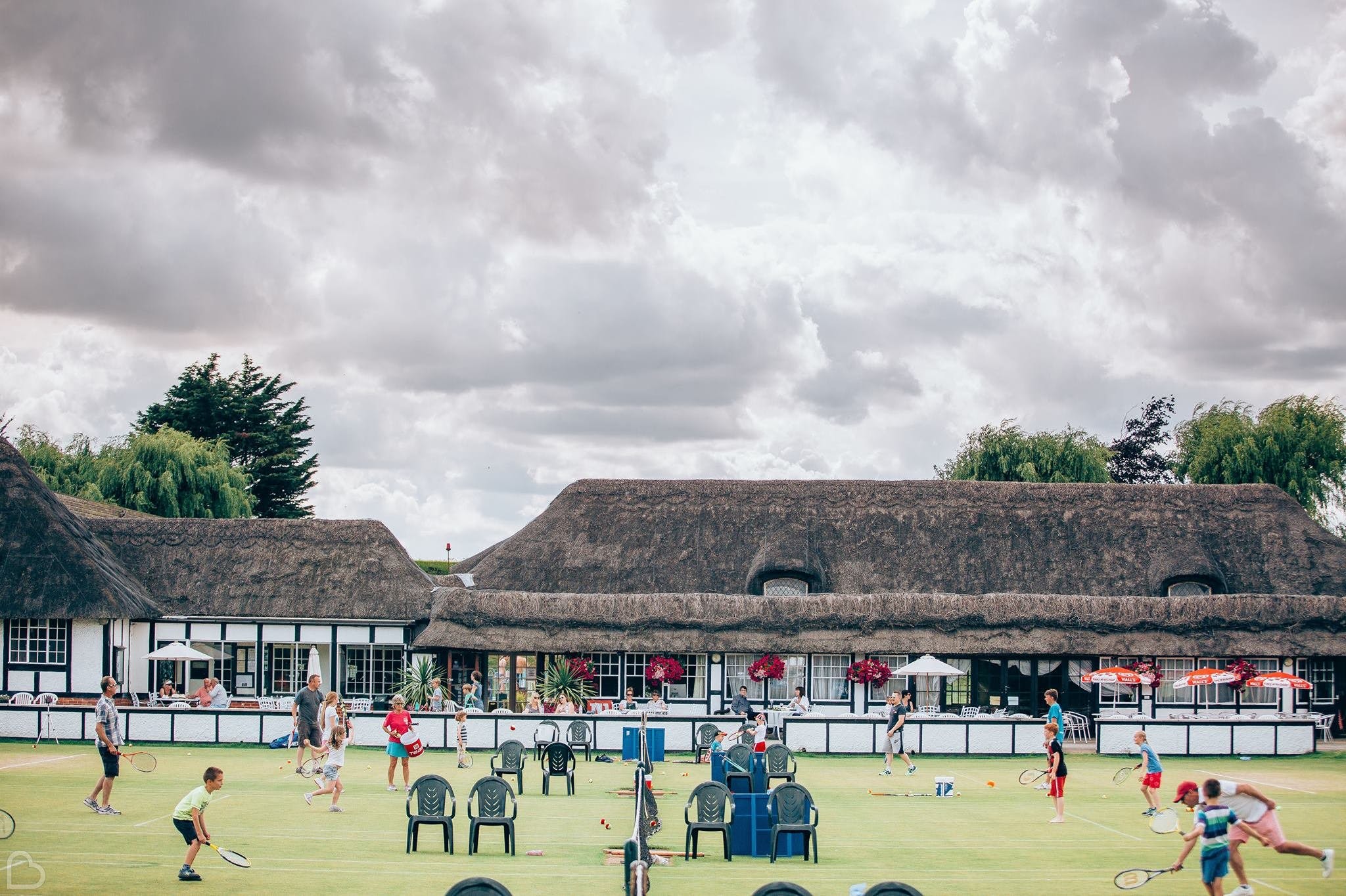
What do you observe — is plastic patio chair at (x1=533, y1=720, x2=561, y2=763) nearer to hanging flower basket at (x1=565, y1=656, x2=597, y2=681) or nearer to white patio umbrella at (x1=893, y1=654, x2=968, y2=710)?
hanging flower basket at (x1=565, y1=656, x2=597, y2=681)

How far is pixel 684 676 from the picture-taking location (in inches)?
1666

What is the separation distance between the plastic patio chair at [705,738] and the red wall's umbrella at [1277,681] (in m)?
16.1

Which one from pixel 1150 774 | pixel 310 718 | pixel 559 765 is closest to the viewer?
pixel 1150 774

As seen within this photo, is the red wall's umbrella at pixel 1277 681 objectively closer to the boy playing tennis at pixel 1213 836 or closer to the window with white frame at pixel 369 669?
the boy playing tennis at pixel 1213 836

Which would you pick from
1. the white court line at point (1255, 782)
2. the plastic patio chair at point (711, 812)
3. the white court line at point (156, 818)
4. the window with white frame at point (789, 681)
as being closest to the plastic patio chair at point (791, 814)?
the plastic patio chair at point (711, 812)

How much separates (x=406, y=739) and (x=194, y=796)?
30.8 ft

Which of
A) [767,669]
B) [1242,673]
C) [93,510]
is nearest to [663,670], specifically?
[767,669]

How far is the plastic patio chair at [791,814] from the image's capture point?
19234 mm

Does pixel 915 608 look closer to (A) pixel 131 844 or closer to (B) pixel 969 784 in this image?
(B) pixel 969 784

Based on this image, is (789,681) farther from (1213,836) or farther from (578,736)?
(1213,836)

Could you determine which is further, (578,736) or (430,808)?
(578,736)

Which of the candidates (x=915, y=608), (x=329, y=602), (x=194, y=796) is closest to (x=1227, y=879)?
(x=194, y=796)

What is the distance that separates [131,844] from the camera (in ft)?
64.5

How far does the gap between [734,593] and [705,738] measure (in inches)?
510
